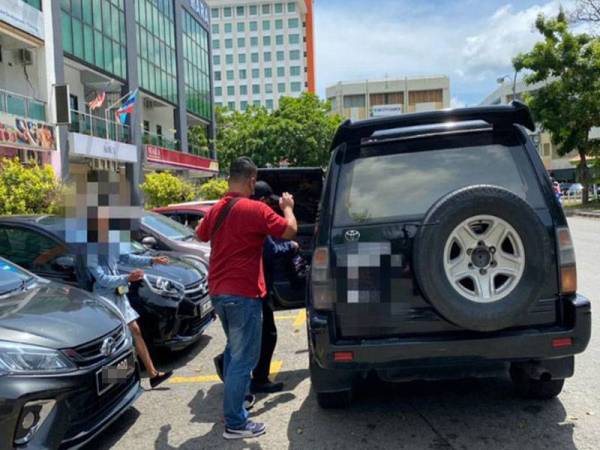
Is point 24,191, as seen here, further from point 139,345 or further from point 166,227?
point 139,345

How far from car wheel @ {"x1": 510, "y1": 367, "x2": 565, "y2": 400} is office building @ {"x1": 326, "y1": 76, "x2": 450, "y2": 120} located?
82.1 m

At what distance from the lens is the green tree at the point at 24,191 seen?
12.0 metres

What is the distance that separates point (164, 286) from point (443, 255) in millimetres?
3205

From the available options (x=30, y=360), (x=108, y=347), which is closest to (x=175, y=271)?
(x=108, y=347)

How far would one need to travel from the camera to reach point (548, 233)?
2967mm

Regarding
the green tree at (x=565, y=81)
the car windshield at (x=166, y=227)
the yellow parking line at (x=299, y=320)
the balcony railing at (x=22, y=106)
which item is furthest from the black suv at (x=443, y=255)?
the green tree at (x=565, y=81)

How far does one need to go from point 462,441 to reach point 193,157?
3658 centimetres

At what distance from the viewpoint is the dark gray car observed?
9.39ft

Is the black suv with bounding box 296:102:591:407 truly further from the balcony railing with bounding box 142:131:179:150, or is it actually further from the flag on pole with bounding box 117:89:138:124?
the balcony railing with bounding box 142:131:179:150

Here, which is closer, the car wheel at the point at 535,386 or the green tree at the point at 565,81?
the car wheel at the point at 535,386

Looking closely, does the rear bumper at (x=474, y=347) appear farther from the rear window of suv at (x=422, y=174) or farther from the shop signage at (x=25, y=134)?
the shop signage at (x=25, y=134)

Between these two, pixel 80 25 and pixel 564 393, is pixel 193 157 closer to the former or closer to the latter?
pixel 80 25

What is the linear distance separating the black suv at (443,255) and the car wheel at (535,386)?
46cm

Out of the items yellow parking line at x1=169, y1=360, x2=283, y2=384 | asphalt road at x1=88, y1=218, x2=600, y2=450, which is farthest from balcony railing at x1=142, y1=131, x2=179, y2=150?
asphalt road at x1=88, y1=218, x2=600, y2=450
